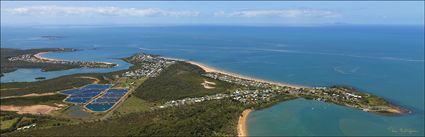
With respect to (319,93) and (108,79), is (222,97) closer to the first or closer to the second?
(319,93)

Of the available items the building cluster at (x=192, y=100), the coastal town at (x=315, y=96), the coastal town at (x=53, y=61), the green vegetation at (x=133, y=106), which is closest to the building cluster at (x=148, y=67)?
the coastal town at (x=53, y=61)

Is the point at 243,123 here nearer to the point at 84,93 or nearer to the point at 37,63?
the point at 84,93

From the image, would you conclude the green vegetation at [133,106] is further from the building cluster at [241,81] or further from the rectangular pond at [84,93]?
the building cluster at [241,81]

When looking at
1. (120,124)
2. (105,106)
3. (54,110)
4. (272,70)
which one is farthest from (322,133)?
(272,70)

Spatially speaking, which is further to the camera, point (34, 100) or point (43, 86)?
point (43, 86)

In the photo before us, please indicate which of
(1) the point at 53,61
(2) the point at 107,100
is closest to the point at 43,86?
(2) the point at 107,100
